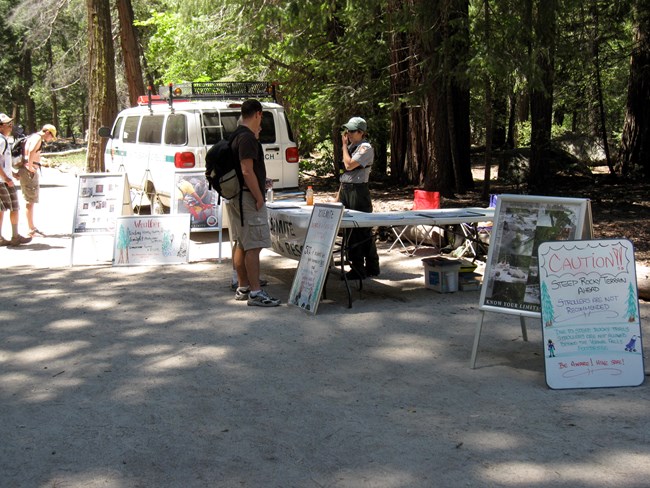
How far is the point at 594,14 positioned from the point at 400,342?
1104 cm

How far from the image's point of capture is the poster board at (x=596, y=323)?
5379 millimetres

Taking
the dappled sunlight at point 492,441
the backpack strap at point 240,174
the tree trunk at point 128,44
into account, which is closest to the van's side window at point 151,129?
the backpack strap at point 240,174

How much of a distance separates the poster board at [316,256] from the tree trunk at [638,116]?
1145 centimetres

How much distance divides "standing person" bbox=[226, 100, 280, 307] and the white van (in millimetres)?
3804

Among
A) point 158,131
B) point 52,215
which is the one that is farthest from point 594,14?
point 52,215

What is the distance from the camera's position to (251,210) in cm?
777

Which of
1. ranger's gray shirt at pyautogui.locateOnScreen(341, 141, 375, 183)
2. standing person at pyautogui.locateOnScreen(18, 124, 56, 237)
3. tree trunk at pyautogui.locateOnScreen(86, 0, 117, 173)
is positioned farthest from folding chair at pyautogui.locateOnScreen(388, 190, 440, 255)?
tree trunk at pyautogui.locateOnScreen(86, 0, 117, 173)

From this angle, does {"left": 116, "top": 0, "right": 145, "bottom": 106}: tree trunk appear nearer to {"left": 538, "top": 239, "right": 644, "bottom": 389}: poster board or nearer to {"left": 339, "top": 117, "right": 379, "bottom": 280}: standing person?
{"left": 339, "top": 117, "right": 379, "bottom": 280}: standing person

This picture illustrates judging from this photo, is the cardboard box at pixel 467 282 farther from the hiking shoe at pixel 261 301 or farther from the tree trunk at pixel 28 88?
the tree trunk at pixel 28 88

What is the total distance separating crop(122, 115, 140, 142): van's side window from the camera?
1376cm

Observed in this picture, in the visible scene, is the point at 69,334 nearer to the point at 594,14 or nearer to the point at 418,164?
the point at 418,164

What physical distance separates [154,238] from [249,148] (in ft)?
10.7

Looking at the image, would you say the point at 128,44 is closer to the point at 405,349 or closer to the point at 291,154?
the point at 291,154

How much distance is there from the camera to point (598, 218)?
12195 mm
